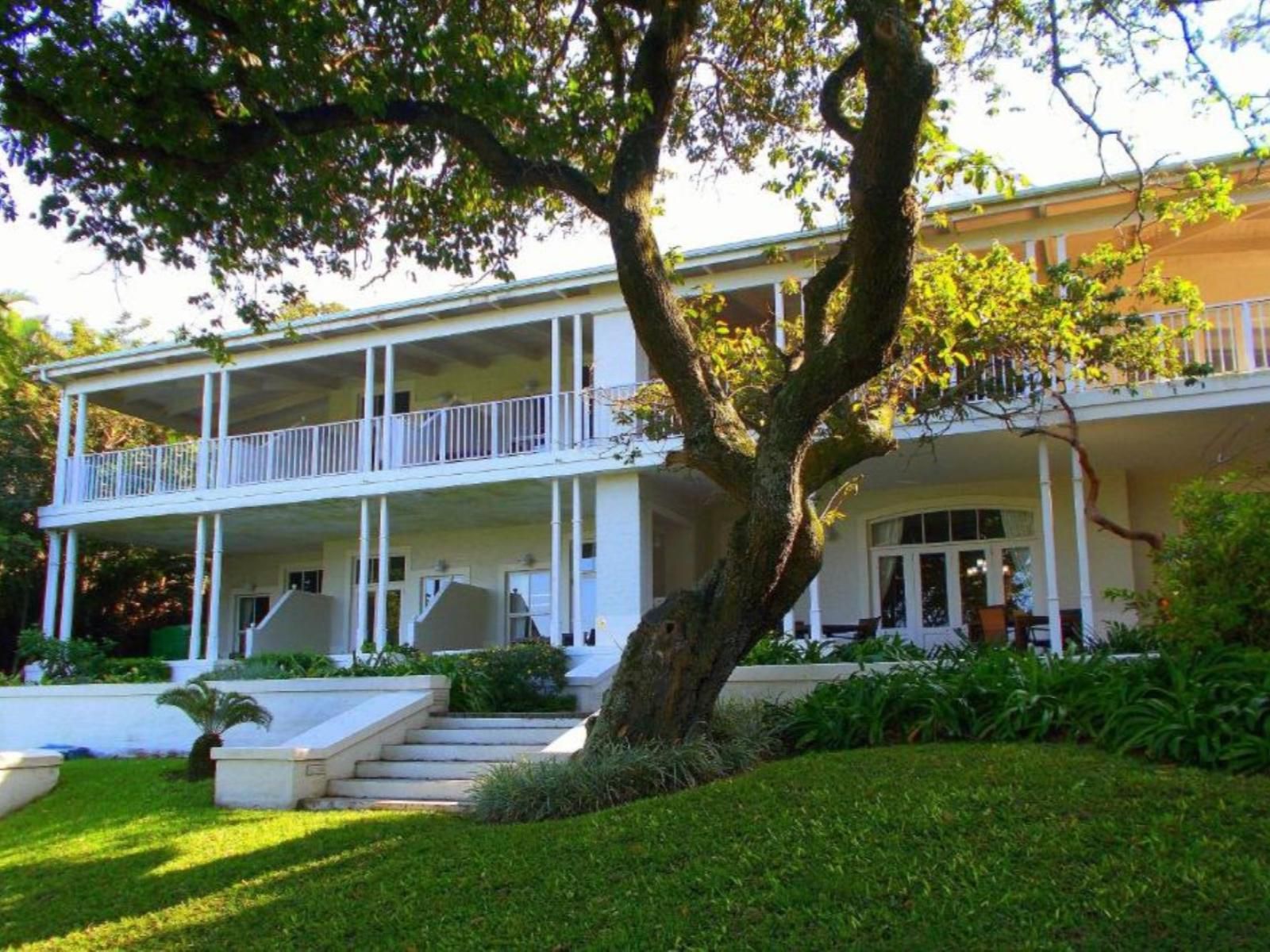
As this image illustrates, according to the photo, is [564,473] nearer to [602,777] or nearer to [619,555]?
[619,555]

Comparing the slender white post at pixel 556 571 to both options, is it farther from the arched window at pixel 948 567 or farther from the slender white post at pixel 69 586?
the slender white post at pixel 69 586

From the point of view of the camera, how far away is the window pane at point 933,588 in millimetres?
17109

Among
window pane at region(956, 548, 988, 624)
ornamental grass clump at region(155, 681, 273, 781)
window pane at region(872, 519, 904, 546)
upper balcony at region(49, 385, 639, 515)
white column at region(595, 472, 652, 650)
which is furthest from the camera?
window pane at region(872, 519, 904, 546)

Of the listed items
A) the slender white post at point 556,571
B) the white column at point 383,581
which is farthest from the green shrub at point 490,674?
the white column at point 383,581

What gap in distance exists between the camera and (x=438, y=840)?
734 cm

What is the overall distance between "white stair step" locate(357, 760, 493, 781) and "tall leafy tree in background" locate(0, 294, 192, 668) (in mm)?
13115

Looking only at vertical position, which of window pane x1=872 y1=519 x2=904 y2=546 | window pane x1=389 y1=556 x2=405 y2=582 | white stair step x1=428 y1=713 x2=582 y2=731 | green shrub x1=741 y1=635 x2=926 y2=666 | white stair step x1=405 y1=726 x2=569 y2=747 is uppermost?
window pane x1=872 y1=519 x2=904 y2=546

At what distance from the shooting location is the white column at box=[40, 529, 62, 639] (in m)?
19.2

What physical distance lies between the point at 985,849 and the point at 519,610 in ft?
47.3

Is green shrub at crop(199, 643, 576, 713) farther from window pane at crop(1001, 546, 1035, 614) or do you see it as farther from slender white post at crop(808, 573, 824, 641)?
window pane at crop(1001, 546, 1035, 614)

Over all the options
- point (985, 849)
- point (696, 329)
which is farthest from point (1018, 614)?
point (985, 849)

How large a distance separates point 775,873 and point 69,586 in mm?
16859

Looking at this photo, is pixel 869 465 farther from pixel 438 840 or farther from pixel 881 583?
pixel 438 840

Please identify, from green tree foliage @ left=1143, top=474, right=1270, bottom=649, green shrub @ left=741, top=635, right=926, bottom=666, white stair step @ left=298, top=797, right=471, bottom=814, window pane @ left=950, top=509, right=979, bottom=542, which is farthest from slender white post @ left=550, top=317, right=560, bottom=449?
green tree foliage @ left=1143, top=474, right=1270, bottom=649
